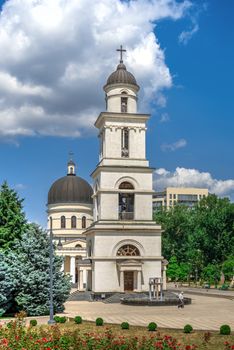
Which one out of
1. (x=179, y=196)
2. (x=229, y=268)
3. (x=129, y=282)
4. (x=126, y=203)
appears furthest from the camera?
(x=179, y=196)

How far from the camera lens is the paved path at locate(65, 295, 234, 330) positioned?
1094 inches

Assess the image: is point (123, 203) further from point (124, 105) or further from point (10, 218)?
point (10, 218)

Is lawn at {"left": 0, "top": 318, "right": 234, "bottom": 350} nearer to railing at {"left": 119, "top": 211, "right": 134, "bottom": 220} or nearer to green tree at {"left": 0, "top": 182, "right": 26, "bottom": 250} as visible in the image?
green tree at {"left": 0, "top": 182, "right": 26, "bottom": 250}

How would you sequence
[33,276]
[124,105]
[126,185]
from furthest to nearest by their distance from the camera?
[124,105]
[126,185]
[33,276]

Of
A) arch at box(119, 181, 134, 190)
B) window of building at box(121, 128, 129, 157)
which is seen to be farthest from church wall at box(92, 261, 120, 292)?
window of building at box(121, 128, 129, 157)

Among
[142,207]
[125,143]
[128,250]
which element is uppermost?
[125,143]

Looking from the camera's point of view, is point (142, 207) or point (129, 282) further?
point (142, 207)

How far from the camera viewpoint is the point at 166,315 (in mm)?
32281

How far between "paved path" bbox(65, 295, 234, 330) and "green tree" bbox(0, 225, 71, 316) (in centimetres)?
158

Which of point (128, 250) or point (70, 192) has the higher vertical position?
point (70, 192)

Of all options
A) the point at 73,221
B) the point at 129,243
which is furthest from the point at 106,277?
the point at 73,221

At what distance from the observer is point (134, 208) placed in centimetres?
4806

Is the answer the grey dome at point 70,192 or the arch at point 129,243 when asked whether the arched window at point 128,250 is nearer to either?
the arch at point 129,243

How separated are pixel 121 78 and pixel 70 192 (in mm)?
29942
